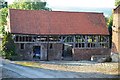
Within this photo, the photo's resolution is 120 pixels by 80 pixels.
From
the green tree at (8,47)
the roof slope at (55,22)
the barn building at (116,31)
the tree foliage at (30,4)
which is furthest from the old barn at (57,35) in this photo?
the tree foliage at (30,4)

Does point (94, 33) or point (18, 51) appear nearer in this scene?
point (18, 51)

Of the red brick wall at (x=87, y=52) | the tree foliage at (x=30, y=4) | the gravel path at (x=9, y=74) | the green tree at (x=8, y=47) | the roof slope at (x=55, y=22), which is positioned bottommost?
the red brick wall at (x=87, y=52)

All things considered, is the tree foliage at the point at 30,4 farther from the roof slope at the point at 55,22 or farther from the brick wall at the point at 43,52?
the brick wall at the point at 43,52

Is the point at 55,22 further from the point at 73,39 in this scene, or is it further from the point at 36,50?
the point at 36,50

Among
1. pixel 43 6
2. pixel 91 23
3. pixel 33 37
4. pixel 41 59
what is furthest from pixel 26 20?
pixel 43 6

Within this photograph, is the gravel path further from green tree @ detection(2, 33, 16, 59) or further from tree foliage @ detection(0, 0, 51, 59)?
tree foliage @ detection(0, 0, 51, 59)

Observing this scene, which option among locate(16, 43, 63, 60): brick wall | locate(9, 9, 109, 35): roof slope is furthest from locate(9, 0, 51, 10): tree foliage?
locate(16, 43, 63, 60): brick wall

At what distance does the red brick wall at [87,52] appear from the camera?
3691 cm

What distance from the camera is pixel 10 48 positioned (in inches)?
1298

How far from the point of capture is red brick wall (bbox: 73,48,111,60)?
36.9m

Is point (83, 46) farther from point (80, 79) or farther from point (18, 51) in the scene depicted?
point (80, 79)

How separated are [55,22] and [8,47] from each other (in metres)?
8.26

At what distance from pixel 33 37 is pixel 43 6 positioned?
18762 millimetres

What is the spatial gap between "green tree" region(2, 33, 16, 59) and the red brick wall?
7759 mm
